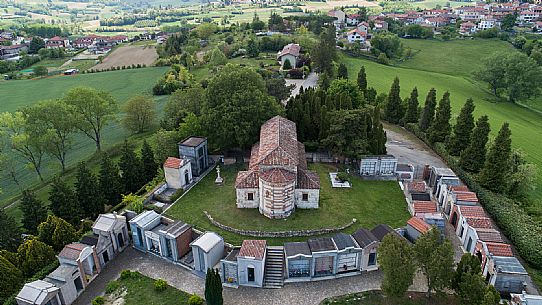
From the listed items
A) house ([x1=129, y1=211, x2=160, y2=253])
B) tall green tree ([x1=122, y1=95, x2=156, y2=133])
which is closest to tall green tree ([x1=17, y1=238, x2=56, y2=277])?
house ([x1=129, y1=211, x2=160, y2=253])

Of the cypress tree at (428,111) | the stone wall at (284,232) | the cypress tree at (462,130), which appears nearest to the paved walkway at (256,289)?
the stone wall at (284,232)

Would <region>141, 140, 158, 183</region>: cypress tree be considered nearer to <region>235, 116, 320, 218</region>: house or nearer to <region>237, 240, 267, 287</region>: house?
<region>235, 116, 320, 218</region>: house

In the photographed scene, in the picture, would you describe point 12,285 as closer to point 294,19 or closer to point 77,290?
point 77,290

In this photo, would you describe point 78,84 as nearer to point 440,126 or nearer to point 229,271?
point 229,271

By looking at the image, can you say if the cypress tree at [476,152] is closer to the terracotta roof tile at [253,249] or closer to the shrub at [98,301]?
the terracotta roof tile at [253,249]

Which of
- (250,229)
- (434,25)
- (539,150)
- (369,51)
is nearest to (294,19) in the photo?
(369,51)

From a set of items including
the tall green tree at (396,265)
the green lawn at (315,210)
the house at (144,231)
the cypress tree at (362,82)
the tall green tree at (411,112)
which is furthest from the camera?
the cypress tree at (362,82)
